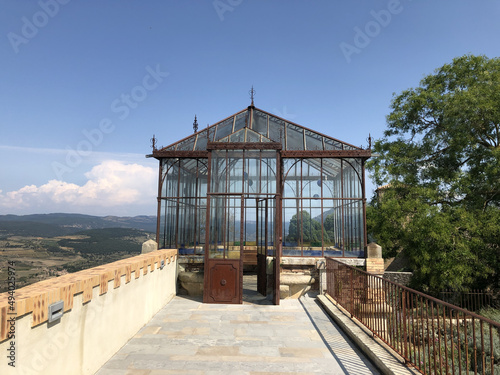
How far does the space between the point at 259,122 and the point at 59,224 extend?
70.3 metres

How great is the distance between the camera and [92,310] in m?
4.51

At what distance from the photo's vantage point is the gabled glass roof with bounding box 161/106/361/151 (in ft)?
34.4

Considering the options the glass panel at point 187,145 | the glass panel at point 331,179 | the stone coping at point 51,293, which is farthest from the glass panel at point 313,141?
the stone coping at point 51,293

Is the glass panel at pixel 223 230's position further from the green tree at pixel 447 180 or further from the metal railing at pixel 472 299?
the metal railing at pixel 472 299

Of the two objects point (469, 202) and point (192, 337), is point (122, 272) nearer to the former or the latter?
point (192, 337)

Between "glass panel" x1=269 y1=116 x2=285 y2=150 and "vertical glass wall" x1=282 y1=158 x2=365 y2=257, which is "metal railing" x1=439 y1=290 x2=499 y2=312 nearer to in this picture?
"vertical glass wall" x1=282 y1=158 x2=365 y2=257

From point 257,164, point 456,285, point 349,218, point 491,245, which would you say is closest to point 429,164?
point 491,245

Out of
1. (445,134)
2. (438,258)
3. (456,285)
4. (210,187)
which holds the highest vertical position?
(445,134)

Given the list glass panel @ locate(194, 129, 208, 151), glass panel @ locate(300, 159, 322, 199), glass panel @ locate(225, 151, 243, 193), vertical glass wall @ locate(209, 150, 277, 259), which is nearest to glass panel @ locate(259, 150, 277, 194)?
vertical glass wall @ locate(209, 150, 277, 259)

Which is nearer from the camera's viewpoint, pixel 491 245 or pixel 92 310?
pixel 92 310

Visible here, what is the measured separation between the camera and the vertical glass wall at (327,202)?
11031 millimetres

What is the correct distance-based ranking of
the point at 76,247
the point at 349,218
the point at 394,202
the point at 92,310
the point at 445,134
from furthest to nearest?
the point at 76,247 → the point at 445,134 → the point at 394,202 → the point at 349,218 → the point at 92,310

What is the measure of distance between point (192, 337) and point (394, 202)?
38.4 ft

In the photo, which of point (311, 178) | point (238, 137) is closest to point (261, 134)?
point (238, 137)
